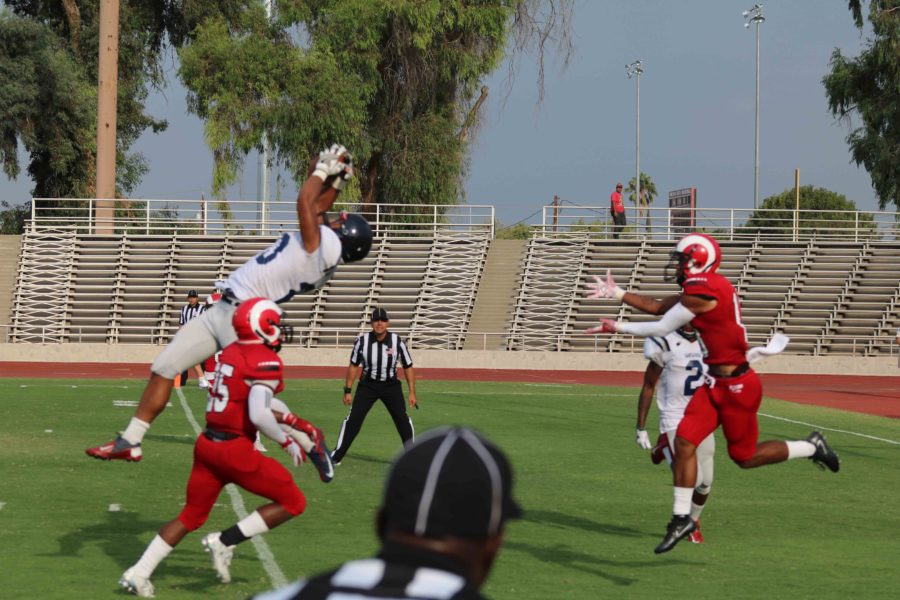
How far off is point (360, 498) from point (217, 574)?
11.9ft

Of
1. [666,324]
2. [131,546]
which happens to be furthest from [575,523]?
[131,546]

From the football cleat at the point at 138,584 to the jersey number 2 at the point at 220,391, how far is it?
1038mm

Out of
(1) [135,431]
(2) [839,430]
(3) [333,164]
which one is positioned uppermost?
(3) [333,164]

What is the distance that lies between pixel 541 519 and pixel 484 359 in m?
23.9

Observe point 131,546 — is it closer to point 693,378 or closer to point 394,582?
point 693,378

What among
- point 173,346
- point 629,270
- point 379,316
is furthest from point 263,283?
point 629,270

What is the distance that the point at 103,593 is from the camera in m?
7.63

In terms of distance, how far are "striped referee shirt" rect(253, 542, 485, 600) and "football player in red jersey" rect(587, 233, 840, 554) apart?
6.36 meters

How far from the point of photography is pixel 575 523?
10.7 metres

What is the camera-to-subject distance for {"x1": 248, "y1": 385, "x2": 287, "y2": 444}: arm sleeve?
737 centimetres

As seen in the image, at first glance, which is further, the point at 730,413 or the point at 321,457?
the point at 730,413

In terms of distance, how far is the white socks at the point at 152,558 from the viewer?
7.49 meters

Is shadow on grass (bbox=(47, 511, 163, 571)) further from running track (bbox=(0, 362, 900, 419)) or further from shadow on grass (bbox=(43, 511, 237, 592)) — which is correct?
running track (bbox=(0, 362, 900, 419))

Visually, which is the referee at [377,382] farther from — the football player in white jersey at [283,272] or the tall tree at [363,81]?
the tall tree at [363,81]
